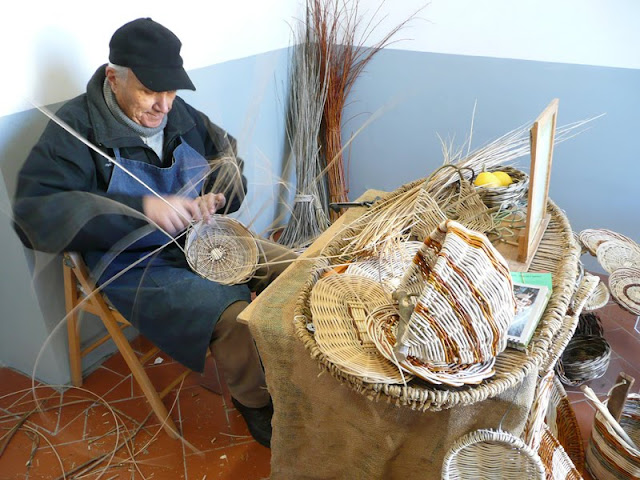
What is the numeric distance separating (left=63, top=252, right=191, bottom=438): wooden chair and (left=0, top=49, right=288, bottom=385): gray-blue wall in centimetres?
5

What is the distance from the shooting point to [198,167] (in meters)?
1.55

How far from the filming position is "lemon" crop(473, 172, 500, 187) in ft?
5.22

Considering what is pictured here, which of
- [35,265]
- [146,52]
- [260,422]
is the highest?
[146,52]

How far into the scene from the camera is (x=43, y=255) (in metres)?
1.65

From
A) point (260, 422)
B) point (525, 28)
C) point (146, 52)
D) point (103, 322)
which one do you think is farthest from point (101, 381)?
point (525, 28)

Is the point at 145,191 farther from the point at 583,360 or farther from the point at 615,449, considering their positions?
the point at 583,360

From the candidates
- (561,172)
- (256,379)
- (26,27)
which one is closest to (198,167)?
(26,27)

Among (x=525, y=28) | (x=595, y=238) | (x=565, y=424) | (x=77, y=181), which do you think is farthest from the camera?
(x=525, y=28)

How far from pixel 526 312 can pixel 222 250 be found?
894mm

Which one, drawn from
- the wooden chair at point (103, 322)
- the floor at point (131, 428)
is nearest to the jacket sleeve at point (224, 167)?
the wooden chair at point (103, 322)

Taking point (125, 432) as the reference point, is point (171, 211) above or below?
above

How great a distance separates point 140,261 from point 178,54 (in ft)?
2.02

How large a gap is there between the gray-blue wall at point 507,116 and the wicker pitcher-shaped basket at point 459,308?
1841 millimetres

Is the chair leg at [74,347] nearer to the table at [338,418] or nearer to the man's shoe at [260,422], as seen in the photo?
the man's shoe at [260,422]
